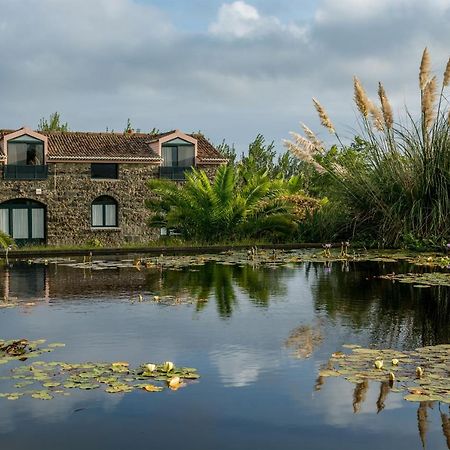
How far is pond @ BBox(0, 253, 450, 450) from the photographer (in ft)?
19.5

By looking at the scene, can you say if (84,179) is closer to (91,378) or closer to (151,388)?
(91,378)

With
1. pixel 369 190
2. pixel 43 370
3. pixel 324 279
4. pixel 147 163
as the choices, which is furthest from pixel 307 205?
pixel 43 370

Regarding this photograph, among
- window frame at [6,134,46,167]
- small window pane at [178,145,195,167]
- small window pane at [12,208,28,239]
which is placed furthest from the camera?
small window pane at [178,145,195,167]

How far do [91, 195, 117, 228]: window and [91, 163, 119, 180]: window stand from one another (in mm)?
1298

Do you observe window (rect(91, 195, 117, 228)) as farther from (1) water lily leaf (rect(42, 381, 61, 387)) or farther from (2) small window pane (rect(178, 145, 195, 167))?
(1) water lily leaf (rect(42, 381, 61, 387))

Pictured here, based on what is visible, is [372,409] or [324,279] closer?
[372,409]

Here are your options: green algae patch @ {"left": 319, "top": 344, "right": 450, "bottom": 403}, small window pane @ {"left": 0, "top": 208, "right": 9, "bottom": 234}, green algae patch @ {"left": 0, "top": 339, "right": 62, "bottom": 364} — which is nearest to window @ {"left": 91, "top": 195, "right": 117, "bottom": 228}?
small window pane @ {"left": 0, "top": 208, "right": 9, "bottom": 234}

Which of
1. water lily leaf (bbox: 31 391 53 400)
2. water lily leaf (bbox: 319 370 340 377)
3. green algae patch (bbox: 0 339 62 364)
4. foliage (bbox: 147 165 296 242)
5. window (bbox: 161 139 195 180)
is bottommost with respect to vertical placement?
water lily leaf (bbox: 31 391 53 400)

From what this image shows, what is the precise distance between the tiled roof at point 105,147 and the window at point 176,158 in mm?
590

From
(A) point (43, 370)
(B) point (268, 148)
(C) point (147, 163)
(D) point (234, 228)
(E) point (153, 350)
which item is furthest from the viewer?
(B) point (268, 148)

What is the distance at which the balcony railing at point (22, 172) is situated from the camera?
42.8 metres

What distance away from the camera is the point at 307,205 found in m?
29.4

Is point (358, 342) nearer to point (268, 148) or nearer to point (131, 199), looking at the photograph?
point (131, 199)

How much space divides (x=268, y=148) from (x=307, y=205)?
27380 millimetres
